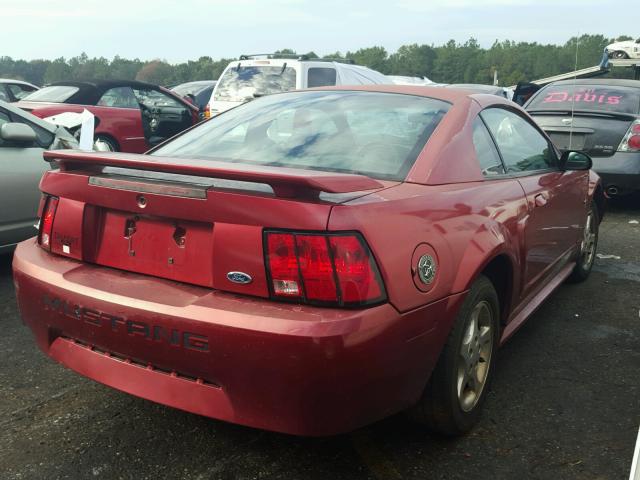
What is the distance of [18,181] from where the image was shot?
4.83m

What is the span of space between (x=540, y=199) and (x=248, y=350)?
1961mm

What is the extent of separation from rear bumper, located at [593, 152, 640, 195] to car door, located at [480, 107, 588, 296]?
10.2 ft

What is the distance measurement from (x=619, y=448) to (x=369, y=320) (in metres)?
1.30

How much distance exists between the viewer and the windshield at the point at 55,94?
9219mm

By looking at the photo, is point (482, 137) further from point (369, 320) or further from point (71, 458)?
point (71, 458)

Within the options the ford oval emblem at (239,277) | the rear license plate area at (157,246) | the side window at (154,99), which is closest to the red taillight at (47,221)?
the rear license plate area at (157,246)

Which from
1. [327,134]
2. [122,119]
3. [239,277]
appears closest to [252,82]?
[122,119]

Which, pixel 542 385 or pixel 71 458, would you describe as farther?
pixel 542 385

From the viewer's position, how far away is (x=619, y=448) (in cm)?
260

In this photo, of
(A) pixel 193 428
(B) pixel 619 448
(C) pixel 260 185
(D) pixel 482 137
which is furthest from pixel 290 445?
(D) pixel 482 137

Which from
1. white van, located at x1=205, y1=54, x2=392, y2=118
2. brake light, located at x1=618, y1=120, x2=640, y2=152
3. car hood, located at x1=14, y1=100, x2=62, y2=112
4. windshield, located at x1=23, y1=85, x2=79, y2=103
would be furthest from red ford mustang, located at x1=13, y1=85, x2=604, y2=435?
white van, located at x1=205, y1=54, x2=392, y2=118

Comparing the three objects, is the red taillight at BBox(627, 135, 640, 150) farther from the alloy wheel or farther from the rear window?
the alloy wheel

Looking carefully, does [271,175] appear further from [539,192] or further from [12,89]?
[12,89]

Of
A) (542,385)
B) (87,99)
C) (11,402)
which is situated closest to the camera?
(11,402)
